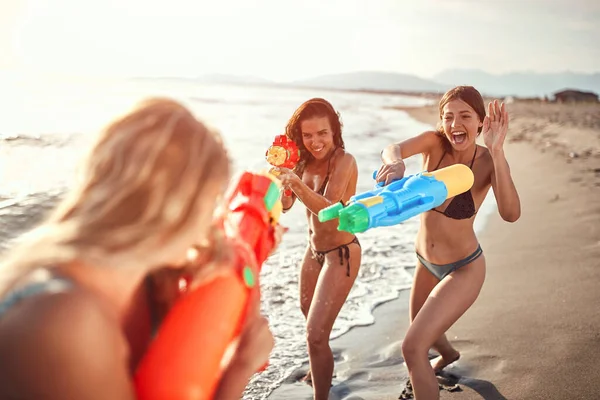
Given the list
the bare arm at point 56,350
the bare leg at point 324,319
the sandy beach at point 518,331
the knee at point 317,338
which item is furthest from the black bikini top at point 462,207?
the bare arm at point 56,350

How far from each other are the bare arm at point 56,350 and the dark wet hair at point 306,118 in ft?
10.1

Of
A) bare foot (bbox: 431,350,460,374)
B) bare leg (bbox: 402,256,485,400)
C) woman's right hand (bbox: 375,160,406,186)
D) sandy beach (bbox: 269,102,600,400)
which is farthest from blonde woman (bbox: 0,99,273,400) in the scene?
bare foot (bbox: 431,350,460,374)

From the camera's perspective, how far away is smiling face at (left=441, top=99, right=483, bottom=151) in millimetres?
3875

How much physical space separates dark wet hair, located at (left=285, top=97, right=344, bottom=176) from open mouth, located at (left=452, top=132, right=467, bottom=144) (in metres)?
0.83

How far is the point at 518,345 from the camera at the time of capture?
458cm

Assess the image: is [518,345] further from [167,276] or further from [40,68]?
[40,68]

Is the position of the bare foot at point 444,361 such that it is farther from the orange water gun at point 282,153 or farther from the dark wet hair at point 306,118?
the orange water gun at point 282,153

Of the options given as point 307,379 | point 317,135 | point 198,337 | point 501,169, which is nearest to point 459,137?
point 501,169

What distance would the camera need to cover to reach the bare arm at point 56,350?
3.92ft

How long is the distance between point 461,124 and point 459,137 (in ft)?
0.29

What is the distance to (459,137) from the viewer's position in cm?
391

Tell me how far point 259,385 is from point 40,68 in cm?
11678

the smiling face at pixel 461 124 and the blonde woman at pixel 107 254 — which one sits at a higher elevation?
the smiling face at pixel 461 124

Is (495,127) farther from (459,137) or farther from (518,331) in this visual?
(518,331)
